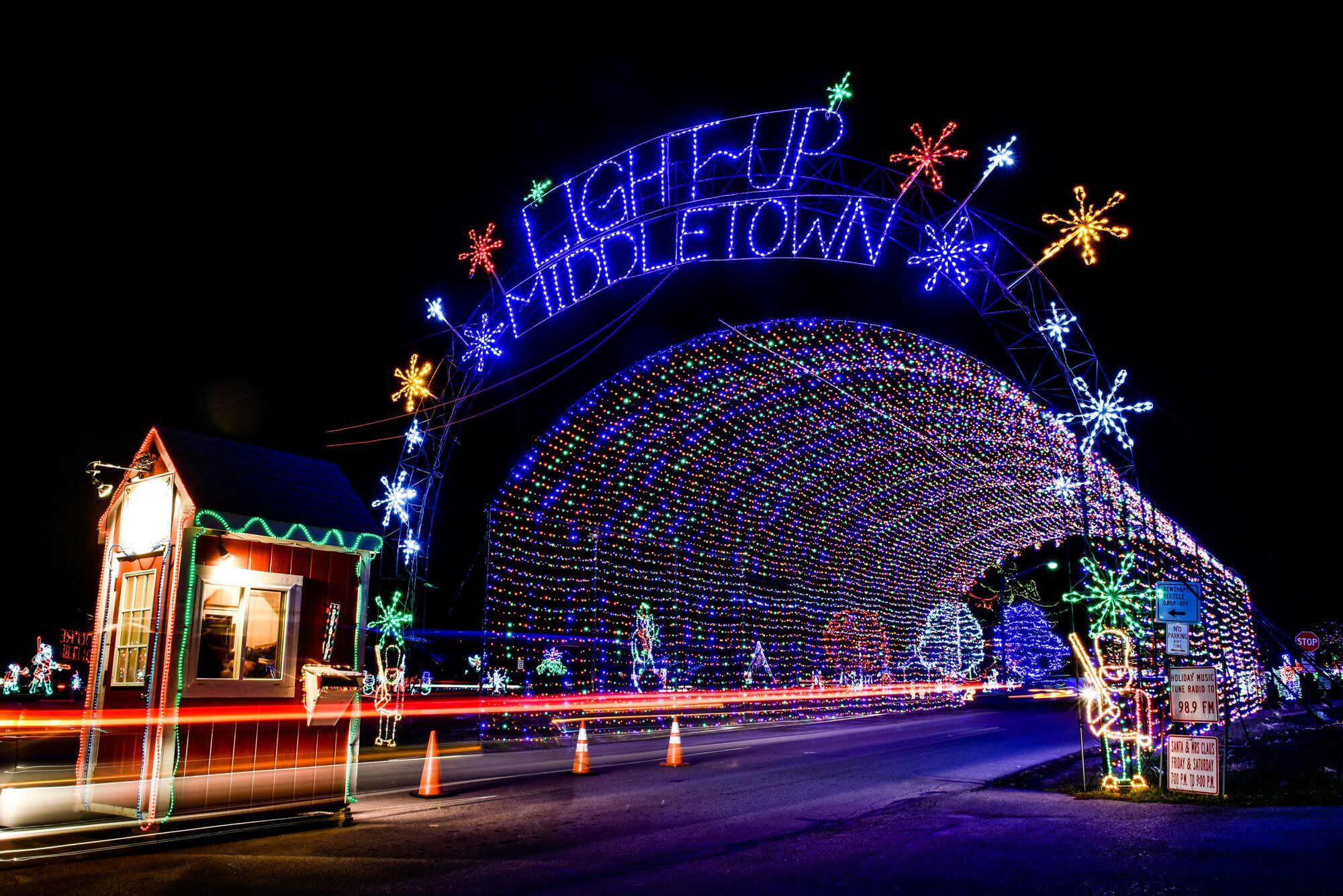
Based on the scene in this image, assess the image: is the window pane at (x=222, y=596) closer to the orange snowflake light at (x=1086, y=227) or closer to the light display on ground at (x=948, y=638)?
the orange snowflake light at (x=1086, y=227)

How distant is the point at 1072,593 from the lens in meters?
12.7

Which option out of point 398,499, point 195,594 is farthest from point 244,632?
point 398,499

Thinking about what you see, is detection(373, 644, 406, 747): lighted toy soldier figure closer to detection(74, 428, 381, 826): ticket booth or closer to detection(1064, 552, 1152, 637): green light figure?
detection(74, 428, 381, 826): ticket booth

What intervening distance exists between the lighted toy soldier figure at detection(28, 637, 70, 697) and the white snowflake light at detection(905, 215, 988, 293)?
2786 centimetres

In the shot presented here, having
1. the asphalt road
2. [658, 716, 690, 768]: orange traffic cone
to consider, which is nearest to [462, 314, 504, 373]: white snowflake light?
[658, 716, 690, 768]: orange traffic cone

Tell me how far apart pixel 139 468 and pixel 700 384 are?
659 inches

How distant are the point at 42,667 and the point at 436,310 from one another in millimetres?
18507

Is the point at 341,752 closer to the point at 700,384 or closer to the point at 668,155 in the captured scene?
the point at 668,155

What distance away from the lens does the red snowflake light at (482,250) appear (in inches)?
766

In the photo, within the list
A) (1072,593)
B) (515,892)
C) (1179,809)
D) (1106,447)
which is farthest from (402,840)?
(1106,447)

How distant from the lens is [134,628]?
9.45 m

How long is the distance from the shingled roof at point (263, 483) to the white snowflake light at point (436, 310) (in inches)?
411

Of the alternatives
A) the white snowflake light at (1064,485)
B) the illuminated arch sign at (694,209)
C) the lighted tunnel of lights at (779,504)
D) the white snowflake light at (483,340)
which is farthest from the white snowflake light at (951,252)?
the white snowflake light at (483,340)

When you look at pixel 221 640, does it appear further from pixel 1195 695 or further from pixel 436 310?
pixel 436 310
